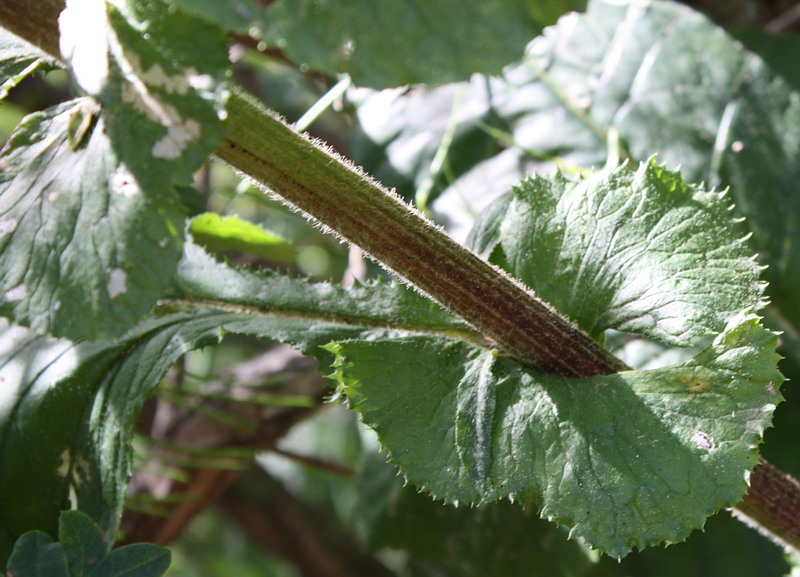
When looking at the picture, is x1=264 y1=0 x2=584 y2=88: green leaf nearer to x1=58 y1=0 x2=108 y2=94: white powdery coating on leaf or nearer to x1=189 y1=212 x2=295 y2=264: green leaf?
x1=58 y1=0 x2=108 y2=94: white powdery coating on leaf

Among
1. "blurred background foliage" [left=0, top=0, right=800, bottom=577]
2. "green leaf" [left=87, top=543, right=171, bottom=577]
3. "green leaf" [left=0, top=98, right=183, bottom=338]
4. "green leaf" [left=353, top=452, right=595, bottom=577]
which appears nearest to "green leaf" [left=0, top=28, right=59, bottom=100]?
"green leaf" [left=0, top=98, right=183, bottom=338]

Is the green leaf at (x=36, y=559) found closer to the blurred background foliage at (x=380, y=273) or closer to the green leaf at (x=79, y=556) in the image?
the green leaf at (x=79, y=556)

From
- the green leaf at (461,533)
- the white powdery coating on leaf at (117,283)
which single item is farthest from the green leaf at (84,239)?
the green leaf at (461,533)

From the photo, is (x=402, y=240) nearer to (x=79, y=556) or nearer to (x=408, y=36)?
(x=408, y=36)

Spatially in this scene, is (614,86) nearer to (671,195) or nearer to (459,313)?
(671,195)

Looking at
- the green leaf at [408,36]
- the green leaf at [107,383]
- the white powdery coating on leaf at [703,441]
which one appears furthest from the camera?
the green leaf at [107,383]
